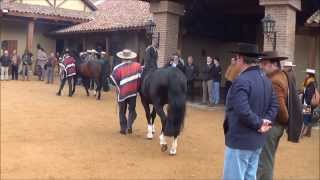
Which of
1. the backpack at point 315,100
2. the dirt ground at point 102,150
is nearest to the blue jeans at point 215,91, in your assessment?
the dirt ground at point 102,150

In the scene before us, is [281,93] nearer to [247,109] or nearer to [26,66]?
[247,109]

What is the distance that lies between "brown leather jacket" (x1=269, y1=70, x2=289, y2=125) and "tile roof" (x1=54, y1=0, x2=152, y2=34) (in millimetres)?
16493

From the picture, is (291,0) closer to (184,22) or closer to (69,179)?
(184,22)

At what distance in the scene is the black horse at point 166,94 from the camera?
28.3ft

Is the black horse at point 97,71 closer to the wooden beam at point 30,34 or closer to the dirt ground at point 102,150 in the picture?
the dirt ground at point 102,150

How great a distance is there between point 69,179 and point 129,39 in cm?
1808

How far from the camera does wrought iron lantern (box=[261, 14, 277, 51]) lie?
13.5m

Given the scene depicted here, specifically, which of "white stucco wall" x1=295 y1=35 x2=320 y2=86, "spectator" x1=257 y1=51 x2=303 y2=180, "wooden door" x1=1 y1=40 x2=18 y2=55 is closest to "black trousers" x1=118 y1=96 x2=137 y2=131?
"spectator" x1=257 y1=51 x2=303 y2=180

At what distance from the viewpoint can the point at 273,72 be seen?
585 centimetres

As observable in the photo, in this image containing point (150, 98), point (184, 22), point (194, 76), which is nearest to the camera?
point (150, 98)

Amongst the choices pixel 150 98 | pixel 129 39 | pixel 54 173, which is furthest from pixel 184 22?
pixel 54 173

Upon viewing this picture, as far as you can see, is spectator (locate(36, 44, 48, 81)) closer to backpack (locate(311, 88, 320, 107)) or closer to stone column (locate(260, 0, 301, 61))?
stone column (locate(260, 0, 301, 61))

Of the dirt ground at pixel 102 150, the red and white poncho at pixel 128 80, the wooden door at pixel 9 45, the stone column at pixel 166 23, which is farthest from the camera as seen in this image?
the wooden door at pixel 9 45

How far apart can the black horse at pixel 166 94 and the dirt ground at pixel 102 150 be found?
18.6 inches
